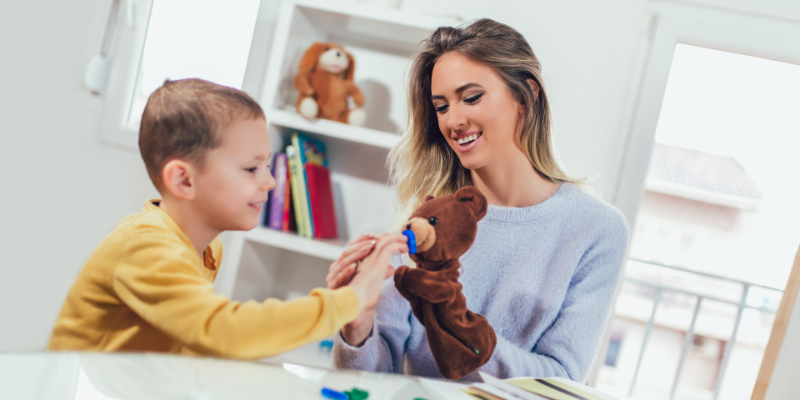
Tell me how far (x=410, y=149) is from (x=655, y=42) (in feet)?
3.32

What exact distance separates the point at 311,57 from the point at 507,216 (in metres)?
0.75

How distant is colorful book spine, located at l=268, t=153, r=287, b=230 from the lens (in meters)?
1.36

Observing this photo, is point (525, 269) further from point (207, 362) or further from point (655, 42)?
point (655, 42)

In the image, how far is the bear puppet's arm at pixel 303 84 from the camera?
1353 mm

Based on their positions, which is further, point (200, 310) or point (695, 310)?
point (695, 310)

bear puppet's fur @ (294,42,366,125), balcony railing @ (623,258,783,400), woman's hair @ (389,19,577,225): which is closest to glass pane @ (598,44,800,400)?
balcony railing @ (623,258,783,400)

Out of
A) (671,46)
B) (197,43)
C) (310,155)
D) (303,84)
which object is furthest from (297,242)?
(671,46)

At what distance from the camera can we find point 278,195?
1375 millimetres

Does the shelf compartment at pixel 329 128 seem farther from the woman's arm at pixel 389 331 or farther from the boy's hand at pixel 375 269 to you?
the boy's hand at pixel 375 269

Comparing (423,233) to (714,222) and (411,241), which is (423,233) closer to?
(411,241)

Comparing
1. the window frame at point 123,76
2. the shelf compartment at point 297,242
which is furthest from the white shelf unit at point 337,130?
the window frame at point 123,76

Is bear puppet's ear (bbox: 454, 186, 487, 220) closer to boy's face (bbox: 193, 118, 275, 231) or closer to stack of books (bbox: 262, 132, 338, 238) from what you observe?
boy's face (bbox: 193, 118, 275, 231)

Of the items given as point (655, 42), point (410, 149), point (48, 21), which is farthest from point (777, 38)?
point (48, 21)

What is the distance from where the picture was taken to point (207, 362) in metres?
0.50
